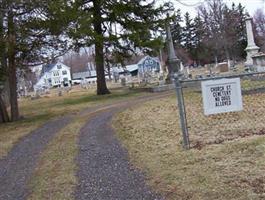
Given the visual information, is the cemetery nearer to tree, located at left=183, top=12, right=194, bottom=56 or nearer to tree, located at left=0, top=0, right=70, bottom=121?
tree, located at left=0, top=0, right=70, bottom=121

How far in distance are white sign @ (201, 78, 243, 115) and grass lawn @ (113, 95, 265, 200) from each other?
628 mm

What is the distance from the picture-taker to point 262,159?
713cm

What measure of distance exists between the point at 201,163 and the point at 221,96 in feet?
5.20

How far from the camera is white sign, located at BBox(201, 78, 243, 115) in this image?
8578 mm

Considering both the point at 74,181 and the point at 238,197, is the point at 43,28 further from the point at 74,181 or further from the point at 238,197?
the point at 238,197

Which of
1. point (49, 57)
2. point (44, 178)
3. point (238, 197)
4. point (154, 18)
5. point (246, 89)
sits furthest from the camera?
point (154, 18)

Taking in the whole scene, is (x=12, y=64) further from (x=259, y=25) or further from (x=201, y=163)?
(x=259, y=25)

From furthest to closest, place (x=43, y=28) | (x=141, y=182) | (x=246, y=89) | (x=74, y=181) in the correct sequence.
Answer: (x=43, y=28) < (x=246, y=89) < (x=74, y=181) < (x=141, y=182)

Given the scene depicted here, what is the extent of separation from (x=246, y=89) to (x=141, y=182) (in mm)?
9849

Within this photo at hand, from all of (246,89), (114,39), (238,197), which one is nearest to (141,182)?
(238,197)

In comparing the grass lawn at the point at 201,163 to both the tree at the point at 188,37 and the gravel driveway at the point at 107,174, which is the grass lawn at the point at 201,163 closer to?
the gravel driveway at the point at 107,174

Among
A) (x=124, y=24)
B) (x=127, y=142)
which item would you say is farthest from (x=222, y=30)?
(x=127, y=142)

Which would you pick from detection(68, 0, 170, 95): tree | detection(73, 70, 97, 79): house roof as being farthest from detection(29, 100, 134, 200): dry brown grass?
detection(73, 70, 97, 79): house roof

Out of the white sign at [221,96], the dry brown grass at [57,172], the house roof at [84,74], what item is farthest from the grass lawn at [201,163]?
the house roof at [84,74]
